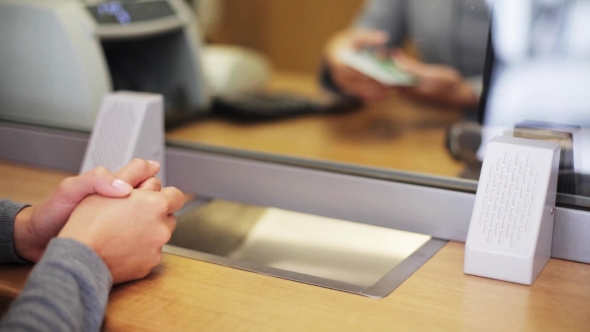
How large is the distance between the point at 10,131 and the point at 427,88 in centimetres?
93

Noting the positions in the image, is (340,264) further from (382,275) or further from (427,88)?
(427,88)

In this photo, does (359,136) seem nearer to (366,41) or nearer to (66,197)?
(366,41)

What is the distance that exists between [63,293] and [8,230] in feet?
0.65

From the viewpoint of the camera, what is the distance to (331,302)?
0.66 m

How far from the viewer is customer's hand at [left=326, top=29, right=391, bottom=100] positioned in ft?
5.27

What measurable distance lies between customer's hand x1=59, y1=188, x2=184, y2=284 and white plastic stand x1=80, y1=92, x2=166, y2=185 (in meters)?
0.25

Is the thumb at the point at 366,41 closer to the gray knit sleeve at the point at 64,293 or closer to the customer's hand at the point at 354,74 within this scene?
the customer's hand at the point at 354,74

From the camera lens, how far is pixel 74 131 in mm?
1113

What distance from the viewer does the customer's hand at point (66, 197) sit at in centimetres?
69

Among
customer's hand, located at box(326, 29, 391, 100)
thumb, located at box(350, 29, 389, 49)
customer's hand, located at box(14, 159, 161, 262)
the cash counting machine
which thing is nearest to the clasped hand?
customer's hand, located at box(14, 159, 161, 262)

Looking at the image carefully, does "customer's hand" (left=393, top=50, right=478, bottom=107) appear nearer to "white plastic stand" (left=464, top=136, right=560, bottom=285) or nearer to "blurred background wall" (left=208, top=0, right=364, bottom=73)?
"white plastic stand" (left=464, top=136, right=560, bottom=285)

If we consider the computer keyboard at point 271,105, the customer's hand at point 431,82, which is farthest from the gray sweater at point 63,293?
the customer's hand at point 431,82

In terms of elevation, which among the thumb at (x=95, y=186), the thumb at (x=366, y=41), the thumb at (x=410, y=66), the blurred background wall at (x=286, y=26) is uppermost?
the thumb at (x=95, y=186)

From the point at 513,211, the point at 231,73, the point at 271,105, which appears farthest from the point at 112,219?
the point at 231,73
